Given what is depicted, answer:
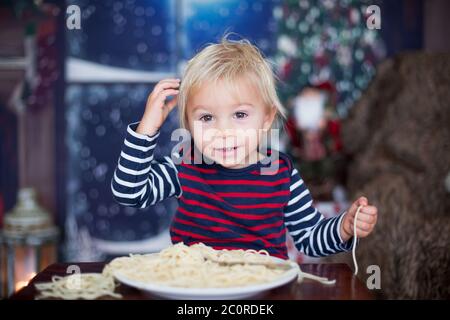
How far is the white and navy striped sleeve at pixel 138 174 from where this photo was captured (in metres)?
1.05

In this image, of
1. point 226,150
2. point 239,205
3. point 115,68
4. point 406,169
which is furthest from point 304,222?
point 115,68

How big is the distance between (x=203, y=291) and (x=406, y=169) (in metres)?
1.41

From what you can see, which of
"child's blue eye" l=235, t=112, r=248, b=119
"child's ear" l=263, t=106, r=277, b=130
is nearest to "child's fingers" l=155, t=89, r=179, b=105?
"child's blue eye" l=235, t=112, r=248, b=119

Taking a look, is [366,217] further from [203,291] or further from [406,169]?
[406,169]

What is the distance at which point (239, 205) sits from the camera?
1176 mm

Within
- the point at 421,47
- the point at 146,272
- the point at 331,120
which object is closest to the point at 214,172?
the point at 146,272

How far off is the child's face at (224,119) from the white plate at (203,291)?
367 millimetres

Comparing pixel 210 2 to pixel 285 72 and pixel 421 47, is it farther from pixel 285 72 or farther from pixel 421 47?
pixel 421 47

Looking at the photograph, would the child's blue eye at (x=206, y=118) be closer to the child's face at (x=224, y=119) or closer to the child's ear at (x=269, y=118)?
the child's face at (x=224, y=119)

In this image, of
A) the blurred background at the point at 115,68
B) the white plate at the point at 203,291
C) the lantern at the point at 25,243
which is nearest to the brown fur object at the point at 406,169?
the blurred background at the point at 115,68

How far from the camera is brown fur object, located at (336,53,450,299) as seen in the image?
59.1 inches

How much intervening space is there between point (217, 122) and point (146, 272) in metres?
0.35
